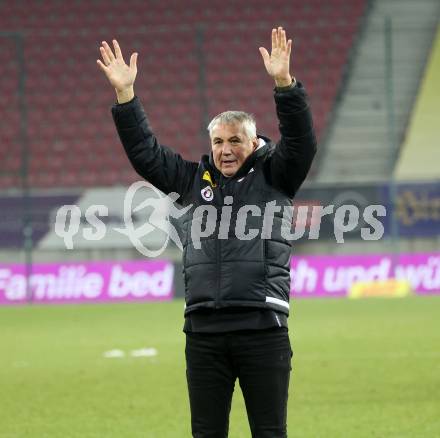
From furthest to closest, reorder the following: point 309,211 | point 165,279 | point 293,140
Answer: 1. point 165,279
2. point 309,211
3. point 293,140

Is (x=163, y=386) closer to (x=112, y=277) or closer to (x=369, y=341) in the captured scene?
(x=369, y=341)

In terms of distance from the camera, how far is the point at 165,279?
2189 cm

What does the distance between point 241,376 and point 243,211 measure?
0.70m

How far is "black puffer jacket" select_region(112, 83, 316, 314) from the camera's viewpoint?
15.5 feet

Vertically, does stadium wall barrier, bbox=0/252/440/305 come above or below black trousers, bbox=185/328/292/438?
above

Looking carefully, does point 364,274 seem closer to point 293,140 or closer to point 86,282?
point 86,282

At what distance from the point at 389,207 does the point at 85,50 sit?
8.84 metres

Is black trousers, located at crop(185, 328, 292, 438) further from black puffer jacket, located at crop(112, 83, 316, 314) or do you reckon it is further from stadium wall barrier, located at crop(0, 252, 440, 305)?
stadium wall barrier, located at crop(0, 252, 440, 305)

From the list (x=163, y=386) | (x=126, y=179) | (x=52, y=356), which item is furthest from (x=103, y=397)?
(x=126, y=179)

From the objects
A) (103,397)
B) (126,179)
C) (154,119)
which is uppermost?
(154,119)

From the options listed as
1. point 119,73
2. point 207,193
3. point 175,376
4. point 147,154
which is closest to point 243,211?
point 207,193

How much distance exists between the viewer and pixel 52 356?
44.0ft

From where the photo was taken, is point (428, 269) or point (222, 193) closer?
point (222, 193)

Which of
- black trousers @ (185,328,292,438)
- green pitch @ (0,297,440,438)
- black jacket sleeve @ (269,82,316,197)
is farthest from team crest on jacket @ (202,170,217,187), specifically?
green pitch @ (0,297,440,438)
